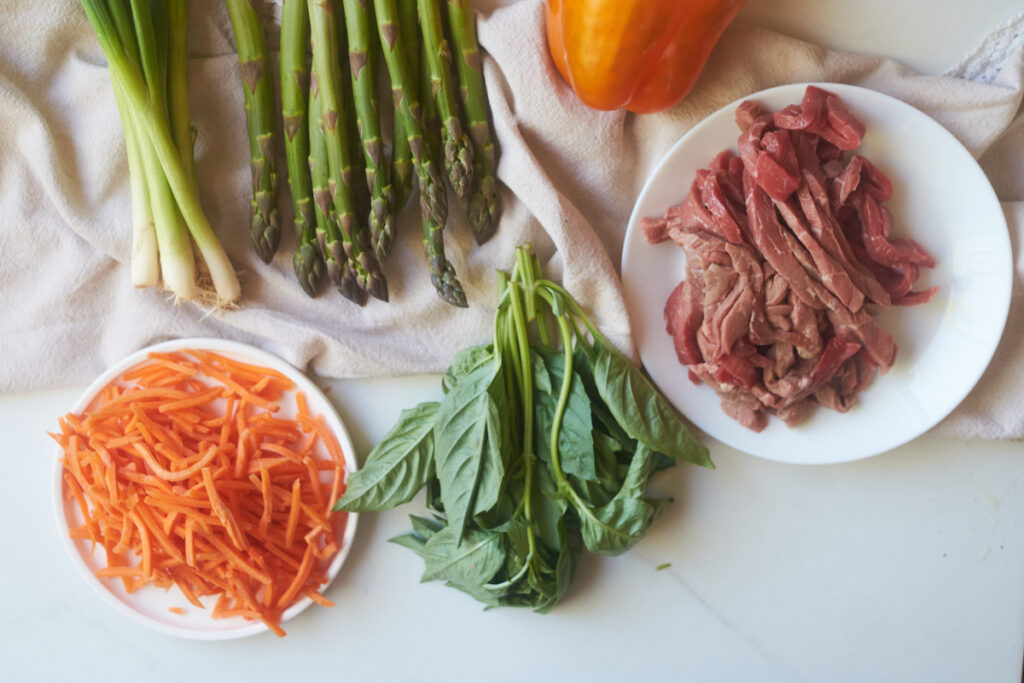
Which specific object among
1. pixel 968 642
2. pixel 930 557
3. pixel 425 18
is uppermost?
pixel 425 18

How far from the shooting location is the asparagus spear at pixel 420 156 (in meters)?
1.48

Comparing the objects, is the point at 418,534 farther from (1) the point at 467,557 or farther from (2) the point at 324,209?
(2) the point at 324,209

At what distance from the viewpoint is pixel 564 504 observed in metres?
1.54

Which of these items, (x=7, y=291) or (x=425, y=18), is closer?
(x=425, y=18)

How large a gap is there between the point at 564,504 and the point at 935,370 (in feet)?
2.71

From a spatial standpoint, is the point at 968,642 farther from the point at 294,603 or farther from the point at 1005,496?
the point at 294,603

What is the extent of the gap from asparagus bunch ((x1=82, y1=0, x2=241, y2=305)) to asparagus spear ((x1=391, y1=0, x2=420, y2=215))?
39cm

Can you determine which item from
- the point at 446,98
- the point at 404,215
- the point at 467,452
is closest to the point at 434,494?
the point at 467,452

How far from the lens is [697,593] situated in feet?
5.62

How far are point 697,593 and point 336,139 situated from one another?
1.25 m

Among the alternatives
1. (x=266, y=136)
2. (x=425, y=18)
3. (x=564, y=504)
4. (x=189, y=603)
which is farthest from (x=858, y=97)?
(x=189, y=603)

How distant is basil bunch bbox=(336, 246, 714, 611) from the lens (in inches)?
58.4

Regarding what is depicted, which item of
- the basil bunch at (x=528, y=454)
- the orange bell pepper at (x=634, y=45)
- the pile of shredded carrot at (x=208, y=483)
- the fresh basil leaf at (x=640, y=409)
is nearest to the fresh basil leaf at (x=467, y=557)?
the basil bunch at (x=528, y=454)

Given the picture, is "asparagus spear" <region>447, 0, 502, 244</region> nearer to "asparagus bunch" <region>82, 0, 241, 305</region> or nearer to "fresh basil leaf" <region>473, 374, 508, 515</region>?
"fresh basil leaf" <region>473, 374, 508, 515</region>
